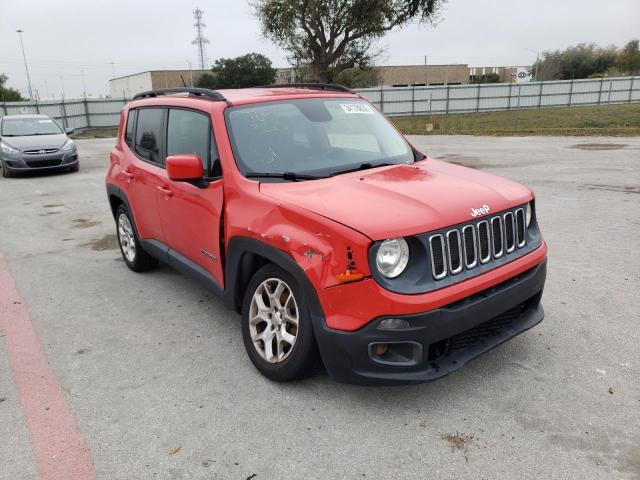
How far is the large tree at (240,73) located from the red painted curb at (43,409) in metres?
57.6

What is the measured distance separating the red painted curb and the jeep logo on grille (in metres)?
2.42

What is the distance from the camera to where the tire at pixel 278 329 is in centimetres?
303

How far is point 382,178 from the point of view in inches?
136

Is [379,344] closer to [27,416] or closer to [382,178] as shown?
[382,178]

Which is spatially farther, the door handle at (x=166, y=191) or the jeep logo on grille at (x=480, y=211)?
the door handle at (x=166, y=191)

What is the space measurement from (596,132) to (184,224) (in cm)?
1909

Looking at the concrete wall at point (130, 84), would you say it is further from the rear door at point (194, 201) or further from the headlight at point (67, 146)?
the rear door at point (194, 201)

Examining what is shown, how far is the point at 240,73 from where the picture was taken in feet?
198

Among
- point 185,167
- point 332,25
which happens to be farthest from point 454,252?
point 332,25

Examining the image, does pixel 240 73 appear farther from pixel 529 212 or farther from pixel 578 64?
pixel 529 212

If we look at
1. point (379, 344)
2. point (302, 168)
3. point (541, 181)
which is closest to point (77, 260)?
point (302, 168)

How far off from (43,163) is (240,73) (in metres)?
50.5

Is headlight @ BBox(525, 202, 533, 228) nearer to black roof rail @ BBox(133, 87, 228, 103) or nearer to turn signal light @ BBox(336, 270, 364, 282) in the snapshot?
turn signal light @ BBox(336, 270, 364, 282)

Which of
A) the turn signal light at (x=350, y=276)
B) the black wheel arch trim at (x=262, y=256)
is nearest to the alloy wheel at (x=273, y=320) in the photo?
the black wheel arch trim at (x=262, y=256)
